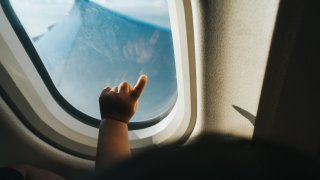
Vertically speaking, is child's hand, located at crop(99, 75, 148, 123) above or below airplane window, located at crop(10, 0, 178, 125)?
below

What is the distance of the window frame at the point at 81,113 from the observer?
2.57 feet

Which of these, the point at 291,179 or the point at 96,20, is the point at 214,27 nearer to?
the point at 291,179

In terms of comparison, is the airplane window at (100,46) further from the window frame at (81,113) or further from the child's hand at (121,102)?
the child's hand at (121,102)

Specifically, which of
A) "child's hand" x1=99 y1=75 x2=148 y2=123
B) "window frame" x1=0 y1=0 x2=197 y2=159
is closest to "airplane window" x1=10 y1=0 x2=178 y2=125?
"window frame" x1=0 y1=0 x2=197 y2=159

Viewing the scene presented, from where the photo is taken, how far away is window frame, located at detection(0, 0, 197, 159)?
0.78 m

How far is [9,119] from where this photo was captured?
96 centimetres

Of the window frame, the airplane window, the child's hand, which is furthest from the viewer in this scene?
the airplane window

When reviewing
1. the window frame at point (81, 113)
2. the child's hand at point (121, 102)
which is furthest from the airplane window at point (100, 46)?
the child's hand at point (121, 102)

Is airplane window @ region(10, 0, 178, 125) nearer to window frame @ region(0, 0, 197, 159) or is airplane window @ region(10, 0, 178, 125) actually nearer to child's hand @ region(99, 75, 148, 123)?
window frame @ region(0, 0, 197, 159)

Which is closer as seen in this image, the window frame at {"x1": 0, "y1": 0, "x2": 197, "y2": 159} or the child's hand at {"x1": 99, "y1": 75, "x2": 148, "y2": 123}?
the window frame at {"x1": 0, "y1": 0, "x2": 197, "y2": 159}

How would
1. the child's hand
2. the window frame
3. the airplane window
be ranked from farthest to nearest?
the airplane window, the child's hand, the window frame

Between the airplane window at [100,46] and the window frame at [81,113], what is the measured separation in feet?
0.15

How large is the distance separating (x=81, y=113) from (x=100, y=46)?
0.25 metres

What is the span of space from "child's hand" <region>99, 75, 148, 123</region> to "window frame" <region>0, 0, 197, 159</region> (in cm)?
14
